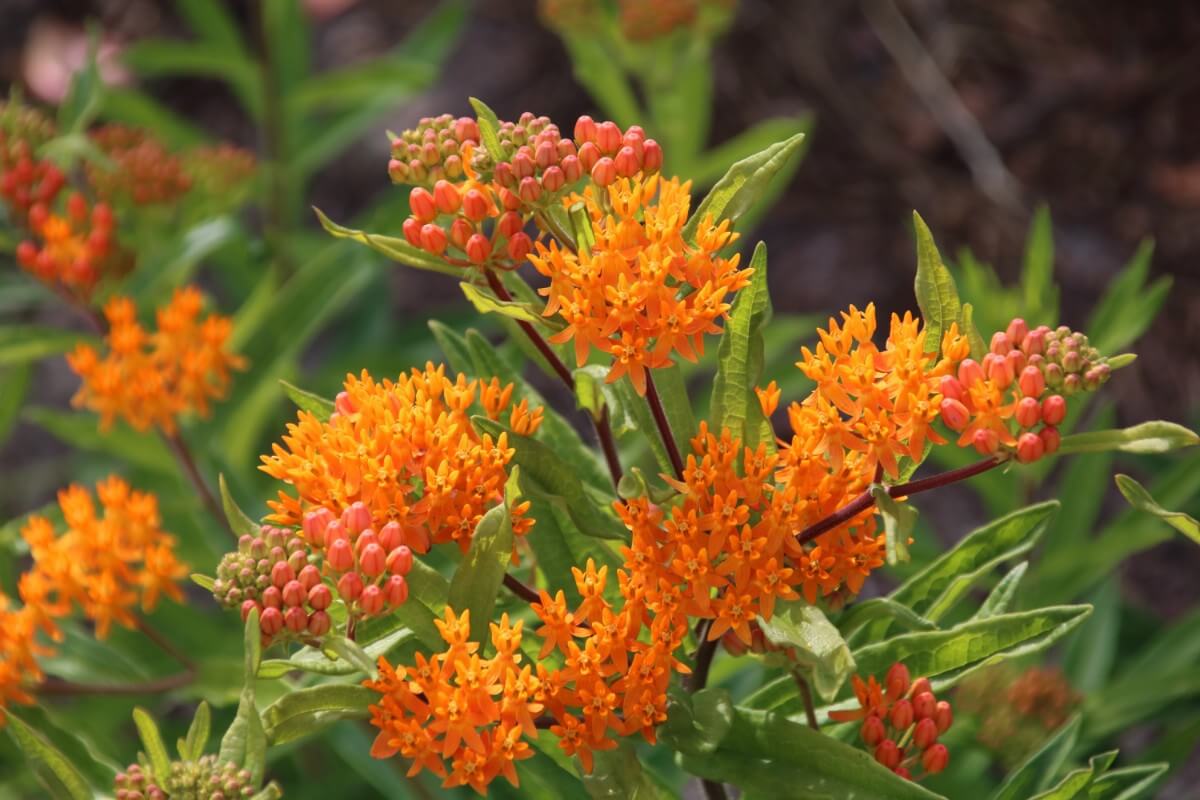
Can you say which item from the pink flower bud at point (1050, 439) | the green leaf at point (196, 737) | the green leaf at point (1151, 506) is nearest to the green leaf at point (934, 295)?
the pink flower bud at point (1050, 439)

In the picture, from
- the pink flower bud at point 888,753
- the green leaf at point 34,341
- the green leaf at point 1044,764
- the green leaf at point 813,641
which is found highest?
the green leaf at point 34,341

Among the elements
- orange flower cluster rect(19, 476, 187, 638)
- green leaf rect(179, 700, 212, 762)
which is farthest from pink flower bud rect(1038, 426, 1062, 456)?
orange flower cluster rect(19, 476, 187, 638)

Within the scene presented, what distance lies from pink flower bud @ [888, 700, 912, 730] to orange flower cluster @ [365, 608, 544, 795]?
1.84ft

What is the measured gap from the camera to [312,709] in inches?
68.2

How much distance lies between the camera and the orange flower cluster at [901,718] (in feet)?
6.34

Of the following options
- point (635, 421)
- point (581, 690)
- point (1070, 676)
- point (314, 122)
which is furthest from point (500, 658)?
point (314, 122)

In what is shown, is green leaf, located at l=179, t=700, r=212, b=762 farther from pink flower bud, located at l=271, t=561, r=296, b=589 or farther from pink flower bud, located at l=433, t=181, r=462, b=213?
pink flower bud, located at l=433, t=181, r=462, b=213

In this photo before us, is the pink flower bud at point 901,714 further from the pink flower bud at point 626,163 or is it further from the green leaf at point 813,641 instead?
the pink flower bud at point 626,163

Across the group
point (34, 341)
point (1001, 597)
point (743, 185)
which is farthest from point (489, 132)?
point (34, 341)

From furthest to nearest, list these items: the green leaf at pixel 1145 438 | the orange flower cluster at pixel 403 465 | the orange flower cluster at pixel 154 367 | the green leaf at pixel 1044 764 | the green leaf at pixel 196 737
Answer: the orange flower cluster at pixel 154 367 → the green leaf at pixel 1044 764 → the green leaf at pixel 196 737 → the orange flower cluster at pixel 403 465 → the green leaf at pixel 1145 438

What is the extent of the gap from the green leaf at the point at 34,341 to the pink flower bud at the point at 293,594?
179 centimetres

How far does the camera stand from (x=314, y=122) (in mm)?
4980

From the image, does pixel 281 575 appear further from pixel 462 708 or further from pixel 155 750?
pixel 155 750

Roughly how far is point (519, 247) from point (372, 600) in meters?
0.50
